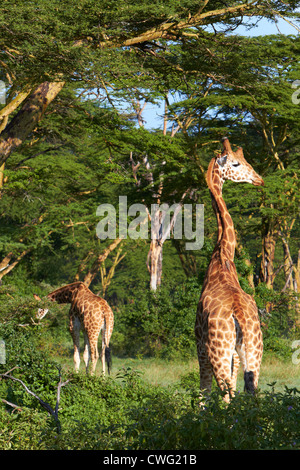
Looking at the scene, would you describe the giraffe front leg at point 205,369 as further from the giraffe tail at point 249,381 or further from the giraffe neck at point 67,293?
the giraffe neck at point 67,293

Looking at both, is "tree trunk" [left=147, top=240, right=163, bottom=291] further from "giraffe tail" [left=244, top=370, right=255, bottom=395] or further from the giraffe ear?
"giraffe tail" [left=244, top=370, right=255, bottom=395]

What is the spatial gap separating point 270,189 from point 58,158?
23.1ft

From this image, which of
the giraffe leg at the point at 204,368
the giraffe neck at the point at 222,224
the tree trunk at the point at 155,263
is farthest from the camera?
the tree trunk at the point at 155,263

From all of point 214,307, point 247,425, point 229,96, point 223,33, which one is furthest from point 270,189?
point 247,425

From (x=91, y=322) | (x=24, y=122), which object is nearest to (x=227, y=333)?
(x=24, y=122)

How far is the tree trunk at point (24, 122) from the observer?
31.0ft

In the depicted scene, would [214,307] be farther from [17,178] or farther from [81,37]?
[17,178]

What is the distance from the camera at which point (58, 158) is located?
19453mm

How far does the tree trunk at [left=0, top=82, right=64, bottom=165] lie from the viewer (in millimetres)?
9461

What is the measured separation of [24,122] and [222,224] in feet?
14.6

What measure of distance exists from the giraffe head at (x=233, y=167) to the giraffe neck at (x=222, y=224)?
11 centimetres

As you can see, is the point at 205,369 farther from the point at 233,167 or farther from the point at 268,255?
the point at 268,255

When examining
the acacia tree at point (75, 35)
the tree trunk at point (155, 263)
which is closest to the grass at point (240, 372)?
the acacia tree at point (75, 35)

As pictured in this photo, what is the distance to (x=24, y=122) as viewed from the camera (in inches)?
378
